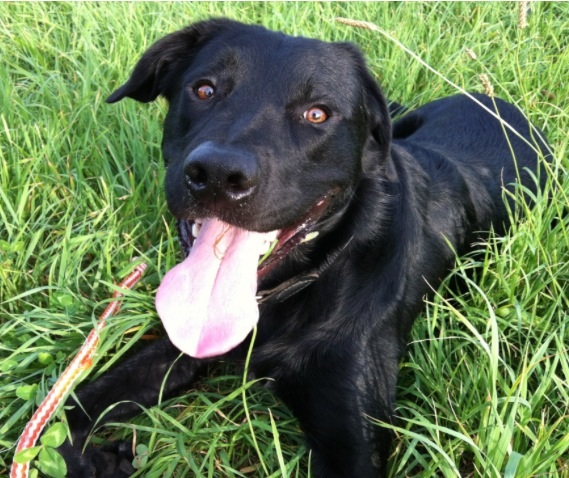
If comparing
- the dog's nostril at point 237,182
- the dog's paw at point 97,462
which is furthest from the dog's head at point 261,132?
the dog's paw at point 97,462

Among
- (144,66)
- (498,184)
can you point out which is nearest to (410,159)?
(498,184)

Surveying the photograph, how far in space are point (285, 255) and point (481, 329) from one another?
741 millimetres

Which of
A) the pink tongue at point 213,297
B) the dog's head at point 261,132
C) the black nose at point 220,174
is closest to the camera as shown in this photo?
the black nose at point 220,174

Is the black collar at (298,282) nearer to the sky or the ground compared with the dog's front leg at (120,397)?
nearer to the sky

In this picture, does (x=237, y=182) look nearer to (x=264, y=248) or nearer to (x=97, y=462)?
(x=264, y=248)

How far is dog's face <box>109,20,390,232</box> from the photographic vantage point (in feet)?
5.57

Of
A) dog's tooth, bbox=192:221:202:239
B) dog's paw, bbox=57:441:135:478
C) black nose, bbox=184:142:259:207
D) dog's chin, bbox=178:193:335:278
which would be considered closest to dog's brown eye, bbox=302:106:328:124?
dog's chin, bbox=178:193:335:278

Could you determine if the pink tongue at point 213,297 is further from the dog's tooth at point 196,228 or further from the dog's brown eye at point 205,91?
the dog's brown eye at point 205,91

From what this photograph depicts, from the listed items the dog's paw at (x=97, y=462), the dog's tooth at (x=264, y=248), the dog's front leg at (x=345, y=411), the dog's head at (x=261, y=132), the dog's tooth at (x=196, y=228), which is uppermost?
the dog's head at (x=261, y=132)

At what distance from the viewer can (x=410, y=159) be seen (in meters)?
2.36

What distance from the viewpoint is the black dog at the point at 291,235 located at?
1.80 metres

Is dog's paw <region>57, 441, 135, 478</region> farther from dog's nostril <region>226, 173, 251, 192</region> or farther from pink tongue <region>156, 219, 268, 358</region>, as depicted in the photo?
dog's nostril <region>226, 173, 251, 192</region>

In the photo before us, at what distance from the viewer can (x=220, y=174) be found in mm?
1617

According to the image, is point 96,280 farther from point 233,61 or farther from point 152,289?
point 233,61
